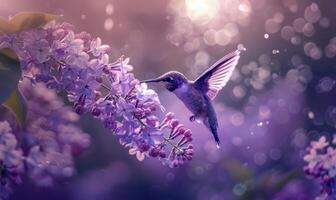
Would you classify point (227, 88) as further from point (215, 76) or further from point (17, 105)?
point (17, 105)

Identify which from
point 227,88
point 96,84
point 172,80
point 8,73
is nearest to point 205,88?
point 172,80

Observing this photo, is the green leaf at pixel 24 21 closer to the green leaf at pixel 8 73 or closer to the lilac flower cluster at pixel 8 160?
the green leaf at pixel 8 73

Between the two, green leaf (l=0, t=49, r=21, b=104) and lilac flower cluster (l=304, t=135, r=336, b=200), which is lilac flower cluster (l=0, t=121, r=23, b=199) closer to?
green leaf (l=0, t=49, r=21, b=104)

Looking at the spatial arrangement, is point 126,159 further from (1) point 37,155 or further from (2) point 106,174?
(1) point 37,155

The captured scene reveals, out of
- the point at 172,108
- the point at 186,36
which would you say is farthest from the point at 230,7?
the point at 172,108

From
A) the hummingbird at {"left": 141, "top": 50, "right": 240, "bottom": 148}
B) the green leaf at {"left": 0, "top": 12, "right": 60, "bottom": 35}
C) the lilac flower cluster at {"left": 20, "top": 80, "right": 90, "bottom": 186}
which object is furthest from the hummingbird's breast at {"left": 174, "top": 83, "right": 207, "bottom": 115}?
the green leaf at {"left": 0, "top": 12, "right": 60, "bottom": 35}

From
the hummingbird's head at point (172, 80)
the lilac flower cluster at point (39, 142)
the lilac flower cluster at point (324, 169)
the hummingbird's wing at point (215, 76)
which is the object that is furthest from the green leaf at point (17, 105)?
the lilac flower cluster at point (324, 169)
